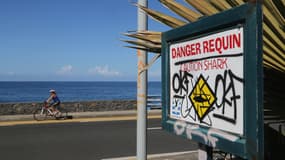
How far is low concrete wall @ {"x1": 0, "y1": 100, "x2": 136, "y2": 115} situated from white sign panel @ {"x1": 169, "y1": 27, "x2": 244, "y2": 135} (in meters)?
16.7

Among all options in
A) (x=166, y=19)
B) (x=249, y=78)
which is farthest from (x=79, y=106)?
(x=249, y=78)

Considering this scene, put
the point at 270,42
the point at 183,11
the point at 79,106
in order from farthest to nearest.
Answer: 1. the point at 79,106
2. the point at 183,11
3. the point at 270,42

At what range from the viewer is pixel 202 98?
2.38 metres

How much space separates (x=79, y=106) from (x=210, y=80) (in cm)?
1803

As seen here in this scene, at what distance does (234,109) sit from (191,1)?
813 mm

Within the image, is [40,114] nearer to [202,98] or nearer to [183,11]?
[183,11]

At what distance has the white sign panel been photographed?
6.80 ft

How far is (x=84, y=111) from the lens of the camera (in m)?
20.0

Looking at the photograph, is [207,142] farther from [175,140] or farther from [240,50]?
[175,140]

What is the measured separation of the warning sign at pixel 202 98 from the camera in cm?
230

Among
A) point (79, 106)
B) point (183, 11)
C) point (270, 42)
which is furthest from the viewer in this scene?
point (79, 106)

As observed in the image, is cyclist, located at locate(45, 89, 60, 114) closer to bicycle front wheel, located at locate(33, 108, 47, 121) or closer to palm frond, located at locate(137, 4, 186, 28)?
bicycle front wheel, located at locate(33, 108, 47, 121)

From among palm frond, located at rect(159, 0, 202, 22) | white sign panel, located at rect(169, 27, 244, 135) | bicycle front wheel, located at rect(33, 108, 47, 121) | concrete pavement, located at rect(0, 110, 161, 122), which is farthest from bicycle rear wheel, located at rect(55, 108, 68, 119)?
palm frond, located at rect(159, 0, 202, 22)

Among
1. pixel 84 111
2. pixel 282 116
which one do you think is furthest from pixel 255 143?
pixel 84 111
